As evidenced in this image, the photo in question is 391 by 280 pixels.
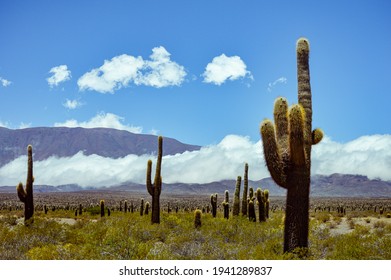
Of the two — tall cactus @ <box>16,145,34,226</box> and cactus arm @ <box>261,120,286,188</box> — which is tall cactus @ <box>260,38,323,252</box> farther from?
tall cactus @ <box>16,145,34,226</box>

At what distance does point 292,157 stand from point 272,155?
533 mm

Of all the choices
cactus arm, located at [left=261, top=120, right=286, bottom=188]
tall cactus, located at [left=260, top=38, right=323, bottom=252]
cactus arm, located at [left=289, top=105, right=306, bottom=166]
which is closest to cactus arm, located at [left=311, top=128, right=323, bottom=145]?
tall cactus, located at [left=260, top=38, right=323, bottom=252]

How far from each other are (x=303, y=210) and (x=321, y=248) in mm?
3572

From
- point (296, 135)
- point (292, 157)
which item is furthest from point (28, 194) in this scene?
point (296, 135)

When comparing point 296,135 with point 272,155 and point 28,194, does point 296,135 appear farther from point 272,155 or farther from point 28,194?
point 28,194

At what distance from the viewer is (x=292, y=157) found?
37.6ft

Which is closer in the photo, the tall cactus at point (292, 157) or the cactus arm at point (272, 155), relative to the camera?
the tall cactus at point (292, 157)

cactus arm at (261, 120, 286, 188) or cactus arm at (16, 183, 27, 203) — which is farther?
cactus arm at (16, 183, 27, 203)

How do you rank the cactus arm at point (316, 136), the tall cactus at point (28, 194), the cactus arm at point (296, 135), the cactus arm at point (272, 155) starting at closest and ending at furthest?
the cactus arm at point (296, 135)
the cactus arm at point (272, 155)
the cactus arm at point (316, 136)
the tall cactus at point (28, 194)

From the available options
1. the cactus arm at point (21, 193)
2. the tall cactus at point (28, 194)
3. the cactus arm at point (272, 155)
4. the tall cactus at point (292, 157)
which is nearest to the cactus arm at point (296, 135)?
the tall cactus at point (292, 157)

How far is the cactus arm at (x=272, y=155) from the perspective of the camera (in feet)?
37.9

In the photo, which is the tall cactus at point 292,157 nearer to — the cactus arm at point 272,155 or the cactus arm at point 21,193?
the cactus arm at point 272,155

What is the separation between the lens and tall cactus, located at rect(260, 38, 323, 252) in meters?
11.2
